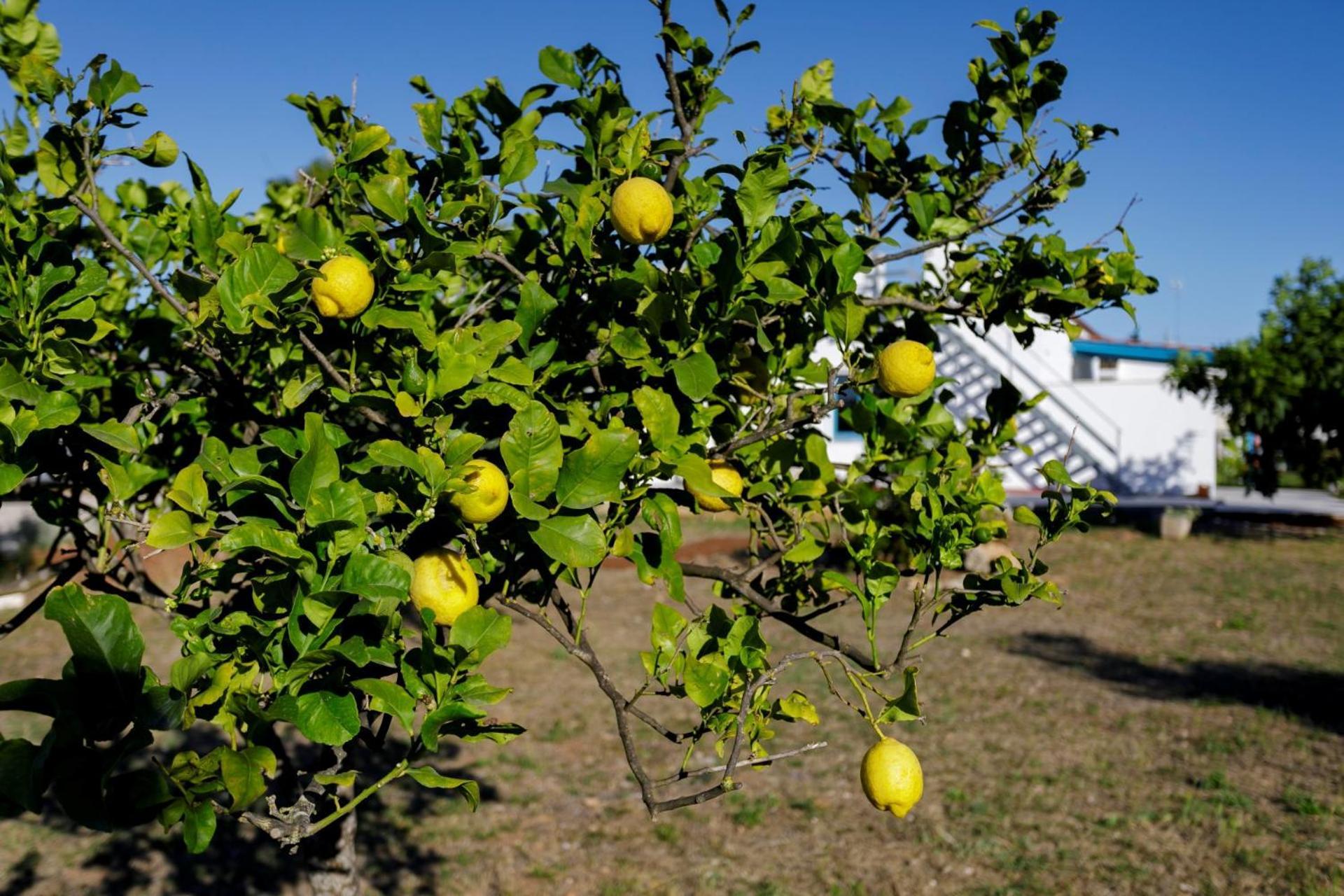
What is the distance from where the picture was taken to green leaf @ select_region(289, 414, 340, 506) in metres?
1.31

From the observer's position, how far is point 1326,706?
22.0 ft

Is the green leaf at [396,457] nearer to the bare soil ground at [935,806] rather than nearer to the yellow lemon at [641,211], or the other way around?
the yellow lemon at [641,211]

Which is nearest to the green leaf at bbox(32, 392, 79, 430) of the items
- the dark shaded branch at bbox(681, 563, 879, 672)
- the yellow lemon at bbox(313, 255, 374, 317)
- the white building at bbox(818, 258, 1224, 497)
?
the yellow lemon at bbox(313, 255, 374, 317)

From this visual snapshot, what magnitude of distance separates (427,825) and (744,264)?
14.1 ft

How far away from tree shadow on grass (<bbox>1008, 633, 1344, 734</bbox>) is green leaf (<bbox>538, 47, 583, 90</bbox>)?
647cm

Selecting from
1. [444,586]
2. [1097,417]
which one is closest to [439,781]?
[444,586]

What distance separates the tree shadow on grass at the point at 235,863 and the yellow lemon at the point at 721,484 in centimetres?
315

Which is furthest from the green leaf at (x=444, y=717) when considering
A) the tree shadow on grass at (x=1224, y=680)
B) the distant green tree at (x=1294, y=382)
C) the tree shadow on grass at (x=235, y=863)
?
the distant green tree at (x=1294, y=382)

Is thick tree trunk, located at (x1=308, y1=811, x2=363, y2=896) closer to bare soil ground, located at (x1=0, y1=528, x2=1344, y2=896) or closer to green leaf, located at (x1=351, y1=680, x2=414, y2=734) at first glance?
green leaf, located at (x1=351, y1=680, x2=414, y2=734)

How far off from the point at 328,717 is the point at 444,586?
1.00ft

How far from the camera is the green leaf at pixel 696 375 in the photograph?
158 cm

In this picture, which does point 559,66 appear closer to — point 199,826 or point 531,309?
point 531,309

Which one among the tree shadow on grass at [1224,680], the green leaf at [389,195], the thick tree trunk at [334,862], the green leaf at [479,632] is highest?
the green leaf at [389,195]

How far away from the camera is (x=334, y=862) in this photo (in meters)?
2.58
